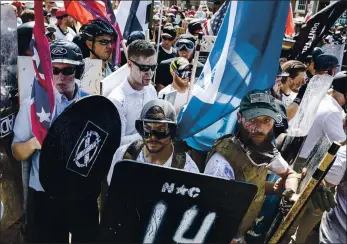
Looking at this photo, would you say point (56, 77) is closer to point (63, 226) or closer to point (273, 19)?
point (63, 226)

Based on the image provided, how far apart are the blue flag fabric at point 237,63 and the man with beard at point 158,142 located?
0.72 feet

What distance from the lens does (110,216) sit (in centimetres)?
212

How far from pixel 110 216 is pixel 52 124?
68 centimetres

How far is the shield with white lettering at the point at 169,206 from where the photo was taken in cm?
204

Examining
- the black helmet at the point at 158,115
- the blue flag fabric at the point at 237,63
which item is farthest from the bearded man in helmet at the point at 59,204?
the blue flag fabric at the point at 237,63

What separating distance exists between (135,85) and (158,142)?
0.98 m

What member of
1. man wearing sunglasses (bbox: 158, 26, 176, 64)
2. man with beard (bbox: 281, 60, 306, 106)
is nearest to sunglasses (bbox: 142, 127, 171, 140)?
man with beard (bbox: 281, 60, 306, 106)

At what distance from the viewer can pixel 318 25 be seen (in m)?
5.12

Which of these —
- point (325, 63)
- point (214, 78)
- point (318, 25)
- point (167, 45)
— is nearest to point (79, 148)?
point (214, 78)

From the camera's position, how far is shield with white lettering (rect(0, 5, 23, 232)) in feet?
7.40

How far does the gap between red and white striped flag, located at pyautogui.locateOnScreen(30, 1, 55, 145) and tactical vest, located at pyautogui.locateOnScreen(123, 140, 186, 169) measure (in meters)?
0.53

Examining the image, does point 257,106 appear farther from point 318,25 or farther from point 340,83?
point 318,25

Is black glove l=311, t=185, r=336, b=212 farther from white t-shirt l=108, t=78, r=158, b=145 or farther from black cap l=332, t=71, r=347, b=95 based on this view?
black cap l=332, t=71, r=347, b=95

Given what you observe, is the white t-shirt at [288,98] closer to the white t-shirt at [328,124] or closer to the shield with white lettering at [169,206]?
the white t-shirt at [328,124]
